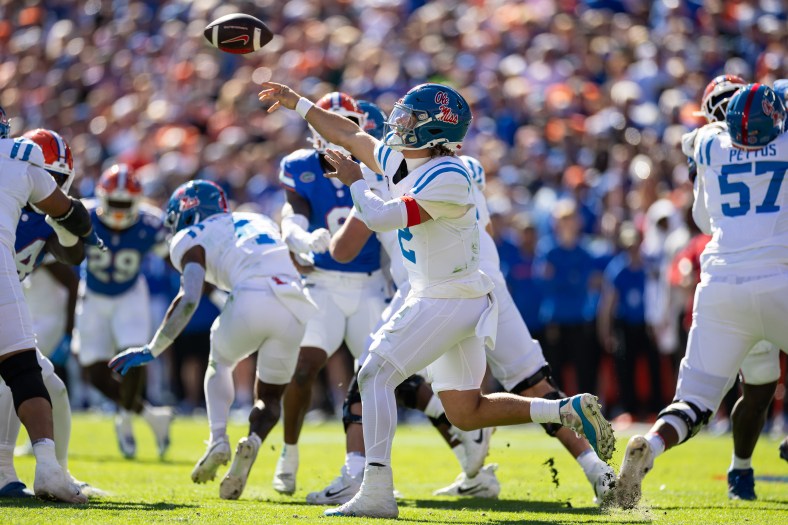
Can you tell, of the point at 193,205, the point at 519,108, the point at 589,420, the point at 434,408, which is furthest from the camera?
the point at 519,108

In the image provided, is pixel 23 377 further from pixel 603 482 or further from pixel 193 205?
pixel 603 482

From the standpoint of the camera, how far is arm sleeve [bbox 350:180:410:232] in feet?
17.4

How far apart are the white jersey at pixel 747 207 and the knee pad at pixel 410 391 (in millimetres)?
1870

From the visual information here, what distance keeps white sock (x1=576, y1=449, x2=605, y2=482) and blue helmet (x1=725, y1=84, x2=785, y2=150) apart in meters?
1.80

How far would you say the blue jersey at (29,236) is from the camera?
7074 mm

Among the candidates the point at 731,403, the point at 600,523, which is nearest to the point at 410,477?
the point at 600,523

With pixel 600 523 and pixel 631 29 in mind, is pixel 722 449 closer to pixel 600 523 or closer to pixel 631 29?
pixel 600 523

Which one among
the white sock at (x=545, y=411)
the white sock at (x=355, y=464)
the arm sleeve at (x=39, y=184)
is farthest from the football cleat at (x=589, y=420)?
the arm sleeve at (x=39, y=184)

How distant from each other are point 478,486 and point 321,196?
1971mm

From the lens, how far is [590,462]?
646 cm

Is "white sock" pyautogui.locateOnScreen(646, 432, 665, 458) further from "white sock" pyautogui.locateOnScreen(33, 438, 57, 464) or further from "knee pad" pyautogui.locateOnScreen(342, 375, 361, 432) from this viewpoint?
"white sock" pyautogui.locateOnScreen(33, 438, 57, 464)

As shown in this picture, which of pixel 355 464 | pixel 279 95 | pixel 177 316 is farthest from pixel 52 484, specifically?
pixel 279 95

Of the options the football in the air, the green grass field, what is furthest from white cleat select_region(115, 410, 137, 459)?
the football in the air

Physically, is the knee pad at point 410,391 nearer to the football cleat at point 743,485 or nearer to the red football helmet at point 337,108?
the red football helmet at point 337,108
